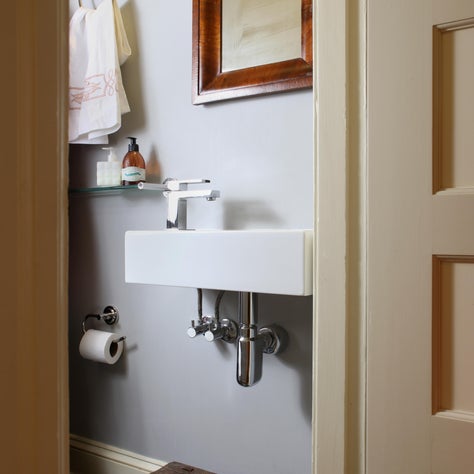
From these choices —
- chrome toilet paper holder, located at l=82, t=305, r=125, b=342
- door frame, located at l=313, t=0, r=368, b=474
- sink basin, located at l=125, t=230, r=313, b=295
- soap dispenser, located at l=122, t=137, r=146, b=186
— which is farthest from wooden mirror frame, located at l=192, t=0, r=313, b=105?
chrome toilet paper holder, located at l=82, t=305, r=125, b=342

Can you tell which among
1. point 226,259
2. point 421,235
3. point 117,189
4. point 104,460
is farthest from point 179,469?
point 421,235

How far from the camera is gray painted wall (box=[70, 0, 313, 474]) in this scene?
1.31m

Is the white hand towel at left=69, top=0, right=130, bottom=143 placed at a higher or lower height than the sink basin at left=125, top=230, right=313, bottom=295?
higher

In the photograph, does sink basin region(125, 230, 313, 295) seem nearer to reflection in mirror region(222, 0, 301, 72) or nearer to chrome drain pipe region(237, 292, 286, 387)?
chrome drain pipe region(237, 292, 286, 387)

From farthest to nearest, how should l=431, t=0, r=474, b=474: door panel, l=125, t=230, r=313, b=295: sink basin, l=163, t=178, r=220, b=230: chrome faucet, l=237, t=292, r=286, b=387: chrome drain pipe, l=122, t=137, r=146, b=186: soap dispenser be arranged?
l=122, t=137, r=146, b=186: soap dispenser, l=163, t=178, r=220, b=230: chrome faucet, l=237, t=292, r=286, b=387: chrome drain pipe, l=125, t=230, r=313, b=295: sink basin, l=431, t=0, r=474, b=474: door panel

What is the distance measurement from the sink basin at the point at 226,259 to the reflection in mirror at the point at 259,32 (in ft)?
1.88

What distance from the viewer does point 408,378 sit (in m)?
0.85

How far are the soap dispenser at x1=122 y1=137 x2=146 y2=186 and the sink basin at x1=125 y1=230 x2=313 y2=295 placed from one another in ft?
0.96

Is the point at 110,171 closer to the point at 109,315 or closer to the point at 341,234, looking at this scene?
the point at 109,315

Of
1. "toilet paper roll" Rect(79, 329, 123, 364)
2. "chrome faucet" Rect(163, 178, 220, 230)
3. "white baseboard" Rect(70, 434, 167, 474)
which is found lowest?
"white baseboard" Rect(70, 434, 167, 474)

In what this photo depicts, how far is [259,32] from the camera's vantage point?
4.41 feet

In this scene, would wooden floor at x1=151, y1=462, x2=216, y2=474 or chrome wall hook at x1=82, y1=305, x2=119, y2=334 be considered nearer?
wooden floor at x1=151, y1=462, x2=216, y2=474
